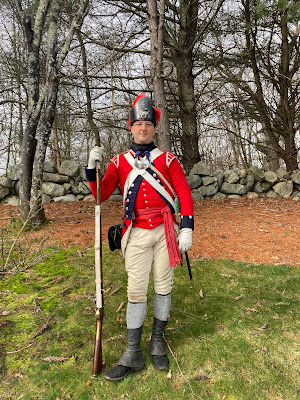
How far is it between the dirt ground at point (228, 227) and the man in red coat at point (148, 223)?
2.42 m

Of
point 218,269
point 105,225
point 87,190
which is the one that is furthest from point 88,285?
point 87,190

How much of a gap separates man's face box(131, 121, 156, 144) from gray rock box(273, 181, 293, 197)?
8460mm

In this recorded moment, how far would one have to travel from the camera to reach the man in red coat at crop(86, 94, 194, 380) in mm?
2713

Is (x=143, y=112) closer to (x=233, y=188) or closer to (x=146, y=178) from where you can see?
(x=146, y=178)

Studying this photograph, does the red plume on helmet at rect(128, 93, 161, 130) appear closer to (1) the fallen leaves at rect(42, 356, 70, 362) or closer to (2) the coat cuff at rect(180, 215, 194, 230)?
(2) the coat cuff at rect(180, 215, 194, 230)

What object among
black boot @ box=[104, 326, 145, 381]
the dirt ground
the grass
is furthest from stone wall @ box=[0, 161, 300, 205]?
black boot @ box=[104, 326, 145, 381]

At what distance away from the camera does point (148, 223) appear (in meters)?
2.75

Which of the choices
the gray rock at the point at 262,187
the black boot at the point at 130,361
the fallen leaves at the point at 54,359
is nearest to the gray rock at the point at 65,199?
the gray rock at the point at 262,187

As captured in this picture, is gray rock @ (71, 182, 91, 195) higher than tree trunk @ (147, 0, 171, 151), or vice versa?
tree trunk @ (147, 0, 171, 151)

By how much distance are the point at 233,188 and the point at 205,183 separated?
3.24ft

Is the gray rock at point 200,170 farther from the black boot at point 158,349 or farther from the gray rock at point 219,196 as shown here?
the black boot at point 158,349

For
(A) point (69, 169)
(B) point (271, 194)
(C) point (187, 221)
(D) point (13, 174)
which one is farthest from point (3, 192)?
(B) point (271, 194)

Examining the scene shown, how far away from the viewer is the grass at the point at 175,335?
2480mm

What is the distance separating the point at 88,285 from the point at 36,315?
0.87 m
